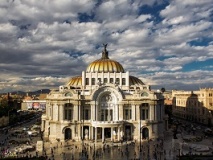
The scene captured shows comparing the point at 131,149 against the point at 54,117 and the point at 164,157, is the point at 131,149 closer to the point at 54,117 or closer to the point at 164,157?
the point at 164,157

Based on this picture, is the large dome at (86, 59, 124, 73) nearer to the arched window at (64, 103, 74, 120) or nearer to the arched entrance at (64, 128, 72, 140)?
the arched window at (64, 103, 74, 120)

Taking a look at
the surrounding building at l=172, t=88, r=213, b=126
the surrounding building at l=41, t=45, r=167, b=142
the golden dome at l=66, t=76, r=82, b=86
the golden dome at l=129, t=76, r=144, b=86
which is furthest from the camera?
the surrounding building at l=172, t=88, r=213, b=126

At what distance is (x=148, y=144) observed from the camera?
78.1 meters

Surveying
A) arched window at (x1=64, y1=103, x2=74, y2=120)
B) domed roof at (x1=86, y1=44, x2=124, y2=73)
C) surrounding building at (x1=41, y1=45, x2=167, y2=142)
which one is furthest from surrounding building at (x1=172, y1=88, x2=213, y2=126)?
arched window at (x1=64, y1=103, x2=74, y2=120)

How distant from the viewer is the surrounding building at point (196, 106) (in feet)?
388

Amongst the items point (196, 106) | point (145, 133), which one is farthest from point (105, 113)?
point (196, 106)

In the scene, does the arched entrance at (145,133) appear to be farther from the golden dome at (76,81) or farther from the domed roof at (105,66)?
the golden dome at (76,81)

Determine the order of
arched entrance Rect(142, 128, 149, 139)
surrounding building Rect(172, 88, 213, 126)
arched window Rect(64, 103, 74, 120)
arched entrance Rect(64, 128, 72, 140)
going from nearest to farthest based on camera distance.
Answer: arched entrance Rect(142, 128, 149, 139) < arched entrance Rect(64, 128, 72, 140) < arched window Rect(64, 103, 74, 120) < surrounding building Rect(172, 88, 213, 126)

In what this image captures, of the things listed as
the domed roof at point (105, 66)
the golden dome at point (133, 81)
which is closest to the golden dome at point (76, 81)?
the domed roof at point (105, 66)

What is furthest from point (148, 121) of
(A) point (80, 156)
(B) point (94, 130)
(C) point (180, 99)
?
(C) point (180, 99)

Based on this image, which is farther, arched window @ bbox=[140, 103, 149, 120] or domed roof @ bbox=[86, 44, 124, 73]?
domed roof @ bbox=[86, 44, 124, 73]

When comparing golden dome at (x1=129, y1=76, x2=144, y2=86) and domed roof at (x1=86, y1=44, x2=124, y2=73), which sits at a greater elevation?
domed roof at (x1=86, y1=44, x2=124, y2=73)

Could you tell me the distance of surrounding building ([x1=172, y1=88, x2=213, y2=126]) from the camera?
388 feet

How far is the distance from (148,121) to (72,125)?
1995 cm
